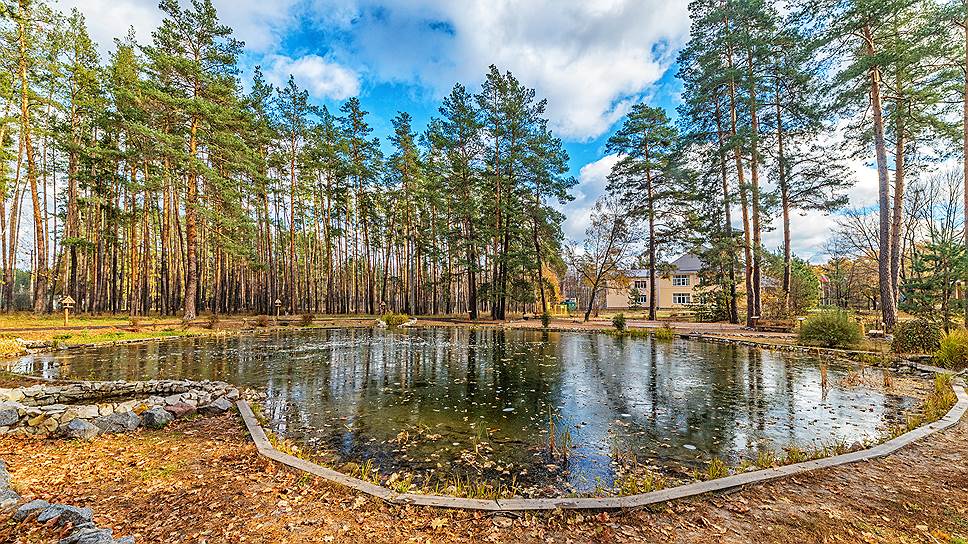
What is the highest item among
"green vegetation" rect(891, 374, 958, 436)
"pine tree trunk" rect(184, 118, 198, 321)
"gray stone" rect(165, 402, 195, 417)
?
"pine tree trunk" rect(184, 118, 198, 321)

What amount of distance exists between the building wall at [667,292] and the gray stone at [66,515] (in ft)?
162

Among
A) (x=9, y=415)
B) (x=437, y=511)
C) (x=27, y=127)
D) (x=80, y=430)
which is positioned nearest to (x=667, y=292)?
(x=437, y=511)

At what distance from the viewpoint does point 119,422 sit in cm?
522

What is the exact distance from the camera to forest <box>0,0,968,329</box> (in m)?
15.3

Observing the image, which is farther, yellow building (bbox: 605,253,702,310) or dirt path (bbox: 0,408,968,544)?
yellow building (bbox: 605,253,702,310)

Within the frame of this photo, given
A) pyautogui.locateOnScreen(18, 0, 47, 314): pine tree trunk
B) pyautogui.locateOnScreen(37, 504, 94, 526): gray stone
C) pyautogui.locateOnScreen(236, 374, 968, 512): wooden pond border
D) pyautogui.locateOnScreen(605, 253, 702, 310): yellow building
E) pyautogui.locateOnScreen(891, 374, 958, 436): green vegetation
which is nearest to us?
pyautogui.locateOnScreen(37, 504, 94, 526): gray stone

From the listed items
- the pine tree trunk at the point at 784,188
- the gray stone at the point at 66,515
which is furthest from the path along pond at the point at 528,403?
the pine tree trunk at the point at 784,188

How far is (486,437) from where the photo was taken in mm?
5488

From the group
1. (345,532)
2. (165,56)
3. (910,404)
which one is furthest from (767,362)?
(165,56)

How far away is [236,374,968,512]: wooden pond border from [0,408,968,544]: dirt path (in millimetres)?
79

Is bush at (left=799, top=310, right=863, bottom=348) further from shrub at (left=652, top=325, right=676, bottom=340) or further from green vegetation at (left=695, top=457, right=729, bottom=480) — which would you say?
green vegetation at (left=695, top=457, right=729, bottom=480)

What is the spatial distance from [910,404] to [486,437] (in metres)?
7.53

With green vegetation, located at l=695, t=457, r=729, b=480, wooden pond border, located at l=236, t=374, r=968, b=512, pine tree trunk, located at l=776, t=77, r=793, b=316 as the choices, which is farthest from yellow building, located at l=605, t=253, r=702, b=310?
green vegetation, located at l=695, t=457, r=729, b=480

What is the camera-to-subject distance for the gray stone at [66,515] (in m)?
2.60
